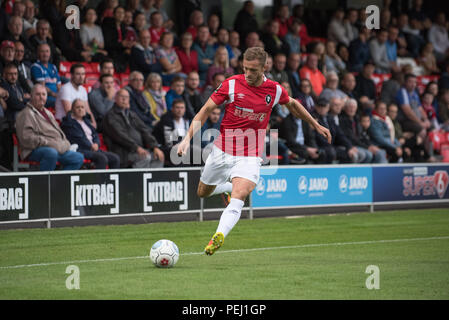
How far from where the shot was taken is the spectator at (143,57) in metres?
16.9

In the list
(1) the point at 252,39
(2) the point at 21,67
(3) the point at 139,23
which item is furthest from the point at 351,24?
(2) the point at 21,67

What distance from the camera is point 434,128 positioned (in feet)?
71.6

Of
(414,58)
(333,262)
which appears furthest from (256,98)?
(414,58)

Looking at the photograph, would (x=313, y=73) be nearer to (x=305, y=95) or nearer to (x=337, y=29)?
(x=305, y=95)

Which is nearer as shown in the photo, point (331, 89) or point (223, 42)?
point (223, 42)

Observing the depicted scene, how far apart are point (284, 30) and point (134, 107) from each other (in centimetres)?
642

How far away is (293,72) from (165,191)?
6007 millimetres

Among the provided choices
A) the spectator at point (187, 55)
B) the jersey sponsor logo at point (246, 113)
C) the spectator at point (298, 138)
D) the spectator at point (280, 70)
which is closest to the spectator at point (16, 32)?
the spectator at point (187, 55)

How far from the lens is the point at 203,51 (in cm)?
1827

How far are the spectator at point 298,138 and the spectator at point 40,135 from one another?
218 inches

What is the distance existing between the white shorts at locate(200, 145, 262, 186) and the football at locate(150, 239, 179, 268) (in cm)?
135

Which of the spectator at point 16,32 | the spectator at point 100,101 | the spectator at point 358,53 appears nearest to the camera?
the spectator at point 16,32

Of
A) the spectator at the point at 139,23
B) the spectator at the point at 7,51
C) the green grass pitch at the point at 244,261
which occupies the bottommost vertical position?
the green grass pitch at the point at 244,261

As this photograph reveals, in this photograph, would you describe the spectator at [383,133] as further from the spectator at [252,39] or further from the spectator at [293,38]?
the spectator at [252,39]
